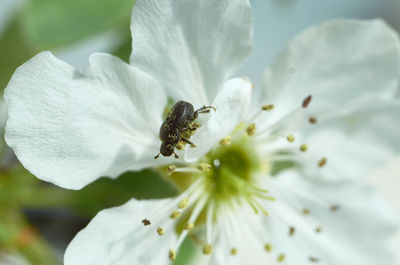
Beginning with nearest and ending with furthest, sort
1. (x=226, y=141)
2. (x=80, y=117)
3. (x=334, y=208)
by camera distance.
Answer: (x=80, y=117), (x=226, y=141), (x=334, y=208)

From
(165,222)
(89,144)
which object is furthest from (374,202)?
(89,144)

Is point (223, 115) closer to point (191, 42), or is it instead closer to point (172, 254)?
point (191, 42)

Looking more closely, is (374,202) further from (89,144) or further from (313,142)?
(89,144)

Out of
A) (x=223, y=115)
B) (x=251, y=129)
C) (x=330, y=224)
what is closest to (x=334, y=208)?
(x=330, y=224)

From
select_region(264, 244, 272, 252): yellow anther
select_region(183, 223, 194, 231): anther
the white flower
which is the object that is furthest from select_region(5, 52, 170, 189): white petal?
select_region(264, 244, 272, 252): yellow anther

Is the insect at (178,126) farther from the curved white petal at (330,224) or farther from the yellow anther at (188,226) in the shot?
the curved white petal at (330,224)

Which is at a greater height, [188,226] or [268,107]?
[268,107]

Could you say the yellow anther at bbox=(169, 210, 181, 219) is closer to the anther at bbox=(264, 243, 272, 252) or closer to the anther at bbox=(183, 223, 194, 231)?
the anther at bbox=(183, 223, 194, 231)
